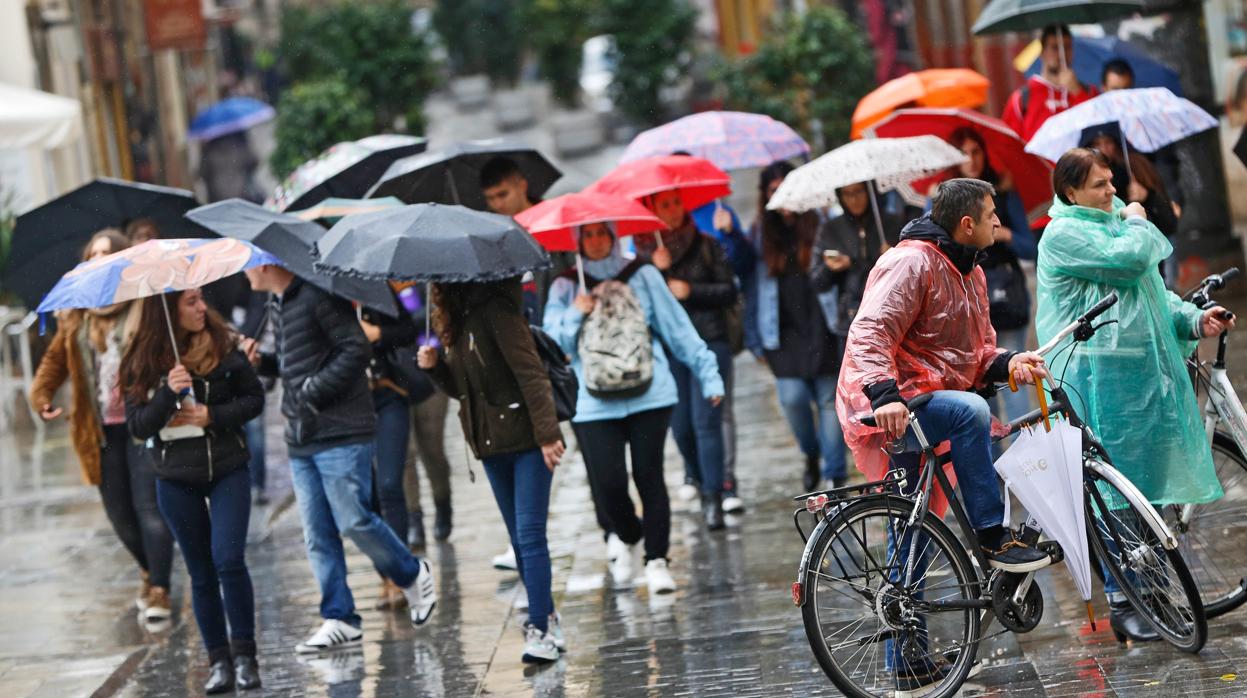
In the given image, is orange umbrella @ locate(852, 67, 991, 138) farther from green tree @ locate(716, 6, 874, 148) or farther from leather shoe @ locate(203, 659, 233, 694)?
green tree @ locate(716, 6, 874, 148)

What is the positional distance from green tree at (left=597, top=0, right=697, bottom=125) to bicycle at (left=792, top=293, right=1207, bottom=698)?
25.8 m

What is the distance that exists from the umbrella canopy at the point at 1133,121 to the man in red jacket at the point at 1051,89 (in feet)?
6.35

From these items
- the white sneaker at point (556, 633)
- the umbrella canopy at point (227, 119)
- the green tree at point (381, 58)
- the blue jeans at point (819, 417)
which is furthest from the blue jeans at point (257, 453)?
the green tree at point (381, 58)

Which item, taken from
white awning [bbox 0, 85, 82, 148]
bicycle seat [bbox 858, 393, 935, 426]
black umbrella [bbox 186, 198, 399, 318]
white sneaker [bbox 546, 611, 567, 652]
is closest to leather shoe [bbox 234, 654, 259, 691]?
white sneaker [bbox 546, 611, 567, 652]

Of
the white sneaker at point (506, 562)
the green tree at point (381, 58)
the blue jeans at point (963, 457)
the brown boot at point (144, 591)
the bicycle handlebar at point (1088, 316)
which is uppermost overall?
the green tree at point (381, 58)

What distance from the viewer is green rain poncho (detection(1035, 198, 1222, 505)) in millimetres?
6656

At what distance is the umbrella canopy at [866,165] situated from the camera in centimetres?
859

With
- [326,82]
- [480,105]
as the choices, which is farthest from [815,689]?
[480,105]

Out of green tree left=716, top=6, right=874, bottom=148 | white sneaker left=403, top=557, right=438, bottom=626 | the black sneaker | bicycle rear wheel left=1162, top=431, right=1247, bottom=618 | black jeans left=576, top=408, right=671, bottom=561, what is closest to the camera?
the black sneaker

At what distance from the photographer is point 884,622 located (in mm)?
6105

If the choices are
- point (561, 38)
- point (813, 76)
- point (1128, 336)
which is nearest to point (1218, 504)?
point (1128, 336)

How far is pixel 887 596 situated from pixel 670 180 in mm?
3910

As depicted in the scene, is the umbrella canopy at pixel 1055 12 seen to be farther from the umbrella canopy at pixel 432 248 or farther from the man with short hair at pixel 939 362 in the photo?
the man with short hair at pixel 939 362

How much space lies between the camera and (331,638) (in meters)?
8.22
